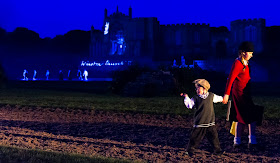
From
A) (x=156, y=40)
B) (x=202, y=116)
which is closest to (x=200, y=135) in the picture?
(x=202, y=116)

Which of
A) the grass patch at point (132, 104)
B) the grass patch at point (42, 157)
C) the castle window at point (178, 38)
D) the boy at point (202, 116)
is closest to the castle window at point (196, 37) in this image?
the castle window at point (178, 38)

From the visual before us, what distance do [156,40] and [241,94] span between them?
65066mm

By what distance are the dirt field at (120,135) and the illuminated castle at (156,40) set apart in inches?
2185

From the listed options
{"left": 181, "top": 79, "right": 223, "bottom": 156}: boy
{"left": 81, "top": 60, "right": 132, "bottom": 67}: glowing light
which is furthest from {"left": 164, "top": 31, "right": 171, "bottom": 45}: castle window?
{"left": 181, "top": 79, "right": 223, "bottom": 156}: boy

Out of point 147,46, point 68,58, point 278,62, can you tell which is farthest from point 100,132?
point 68,58

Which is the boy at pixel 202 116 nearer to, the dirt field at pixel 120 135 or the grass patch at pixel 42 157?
the dirt field at pixel 120 135

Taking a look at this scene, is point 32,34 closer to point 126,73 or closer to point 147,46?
point 147,46

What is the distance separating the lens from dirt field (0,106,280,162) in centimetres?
655

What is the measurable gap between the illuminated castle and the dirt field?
182 ft

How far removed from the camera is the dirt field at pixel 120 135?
6.55 metres

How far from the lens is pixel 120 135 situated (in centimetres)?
928

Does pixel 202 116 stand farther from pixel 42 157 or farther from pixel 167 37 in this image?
pixel 167 37

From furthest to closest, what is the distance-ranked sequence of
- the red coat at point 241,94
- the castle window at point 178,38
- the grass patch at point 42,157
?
the castle window at point 178,38 < the red coat at point 241,94 < the grass patch at point 42,157

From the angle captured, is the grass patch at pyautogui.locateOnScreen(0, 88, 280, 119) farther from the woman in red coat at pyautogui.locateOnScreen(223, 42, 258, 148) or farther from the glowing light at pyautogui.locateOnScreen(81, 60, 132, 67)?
the glowing light at pyautogui.locateOnScreen(81, 60, 132, 67)
